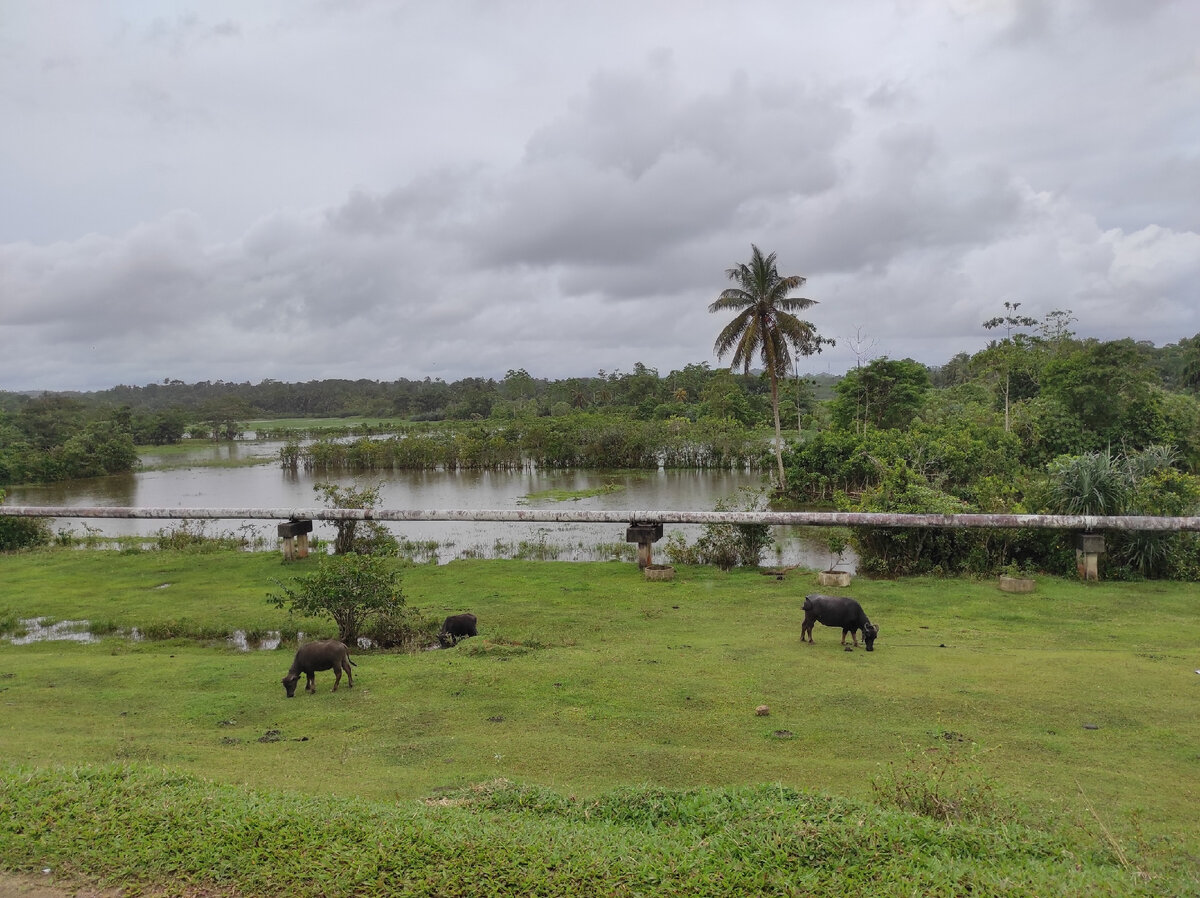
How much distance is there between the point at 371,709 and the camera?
7176 mm

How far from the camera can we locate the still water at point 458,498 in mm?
21031

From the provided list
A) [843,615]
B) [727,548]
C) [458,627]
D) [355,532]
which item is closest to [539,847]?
[843,615]

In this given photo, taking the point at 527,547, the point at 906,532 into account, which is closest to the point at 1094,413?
the point at 906,532

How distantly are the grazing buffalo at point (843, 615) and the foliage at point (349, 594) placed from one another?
5.79 m

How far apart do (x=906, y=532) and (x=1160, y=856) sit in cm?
1051

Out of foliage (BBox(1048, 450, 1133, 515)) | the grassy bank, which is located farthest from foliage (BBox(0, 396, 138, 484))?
foliage (BBox(1048, 450, 1133, 515))

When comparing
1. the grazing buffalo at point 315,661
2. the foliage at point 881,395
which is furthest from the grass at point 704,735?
the foliage at point 881,395

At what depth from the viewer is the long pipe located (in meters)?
12.5

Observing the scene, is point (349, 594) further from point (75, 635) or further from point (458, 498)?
point (458, 498)

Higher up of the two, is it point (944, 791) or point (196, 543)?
point (944, 791)

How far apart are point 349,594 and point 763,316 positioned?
22597mm

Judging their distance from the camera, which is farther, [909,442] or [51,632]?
[909,442]

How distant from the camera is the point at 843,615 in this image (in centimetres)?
890

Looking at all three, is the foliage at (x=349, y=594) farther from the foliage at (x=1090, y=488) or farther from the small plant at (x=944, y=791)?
the foliage at (x=1090, y=488)
